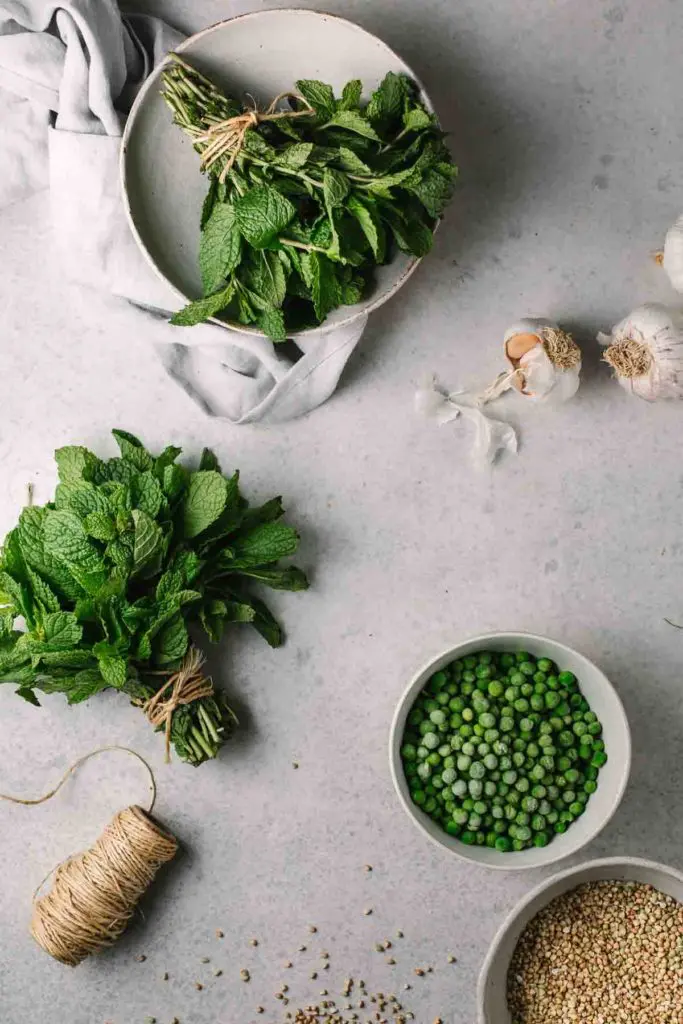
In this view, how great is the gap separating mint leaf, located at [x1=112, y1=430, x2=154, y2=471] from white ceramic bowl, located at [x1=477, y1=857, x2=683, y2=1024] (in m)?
0.87

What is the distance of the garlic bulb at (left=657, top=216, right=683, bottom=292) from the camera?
1.55m

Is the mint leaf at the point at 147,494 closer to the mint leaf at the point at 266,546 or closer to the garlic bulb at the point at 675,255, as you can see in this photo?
the mint leaf at the point at 266,546

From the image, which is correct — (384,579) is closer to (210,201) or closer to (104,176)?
(210,201)

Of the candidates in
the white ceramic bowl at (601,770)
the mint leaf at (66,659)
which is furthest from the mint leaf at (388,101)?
the mint leaf at (66,659)

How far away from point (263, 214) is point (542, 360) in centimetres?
50

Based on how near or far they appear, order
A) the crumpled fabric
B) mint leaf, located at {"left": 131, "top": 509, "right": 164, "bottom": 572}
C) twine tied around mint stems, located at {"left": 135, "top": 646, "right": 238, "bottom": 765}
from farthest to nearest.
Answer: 1. the crumpled fabric
2. twine tied around mint stems, located at {"left": 135, "top": 646, "right": 238, "bottom": 765}
3. mint leaf, located at {"left": 131, "top": 509, "right": 164, "bottom": 572}

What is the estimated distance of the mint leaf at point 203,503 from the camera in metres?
1.49

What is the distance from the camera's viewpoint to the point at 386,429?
168cm

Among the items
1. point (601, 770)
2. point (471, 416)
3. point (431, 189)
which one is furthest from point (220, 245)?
point (601, 770)

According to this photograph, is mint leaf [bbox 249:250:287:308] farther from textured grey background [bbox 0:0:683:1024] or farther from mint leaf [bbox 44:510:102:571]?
mint leaf [bbox 44:510:102:571]

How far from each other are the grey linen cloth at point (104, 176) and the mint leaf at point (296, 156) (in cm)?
26

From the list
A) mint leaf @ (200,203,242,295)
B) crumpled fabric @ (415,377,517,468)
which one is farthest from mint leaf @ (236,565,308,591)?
mint leaf @ (200,203,242,295)

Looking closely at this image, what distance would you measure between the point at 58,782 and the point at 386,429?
812mm

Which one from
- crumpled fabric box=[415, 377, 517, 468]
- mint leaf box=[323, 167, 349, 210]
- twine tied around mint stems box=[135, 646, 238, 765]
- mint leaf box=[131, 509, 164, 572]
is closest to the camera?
mint leaf box=[323, 167, 349, 210]
